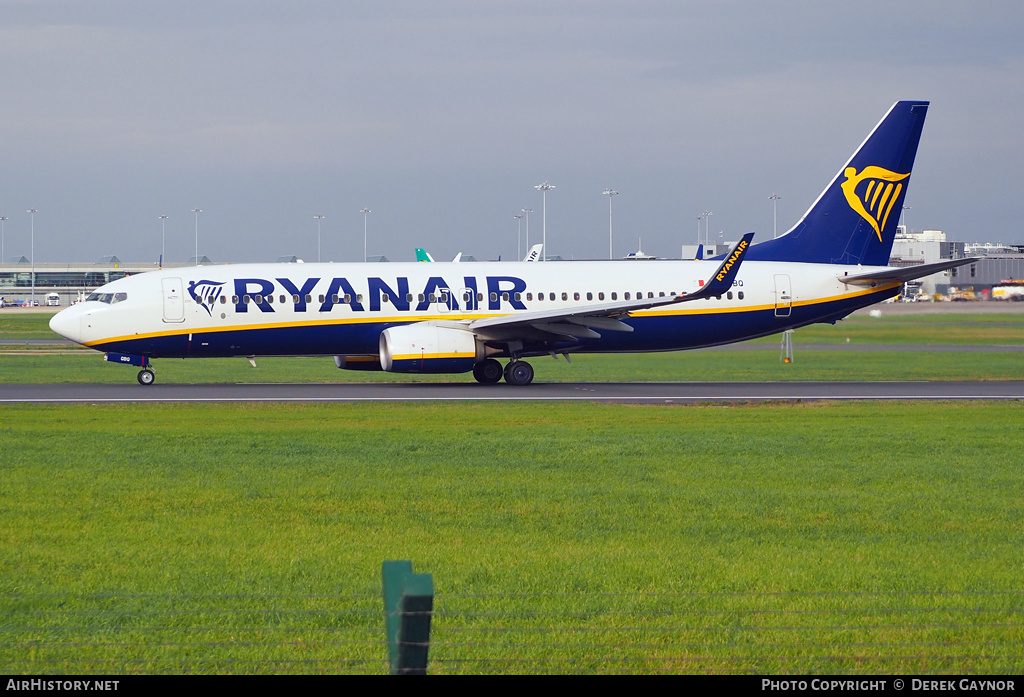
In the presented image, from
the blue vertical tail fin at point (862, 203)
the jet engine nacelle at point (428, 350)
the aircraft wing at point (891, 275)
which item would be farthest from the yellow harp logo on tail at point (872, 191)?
the jet engine nacelle at point (428, 350)

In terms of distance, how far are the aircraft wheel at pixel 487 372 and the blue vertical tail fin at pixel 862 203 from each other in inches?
357

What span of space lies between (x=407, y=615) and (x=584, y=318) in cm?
2779

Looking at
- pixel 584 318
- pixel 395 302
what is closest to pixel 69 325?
pixel 395 302

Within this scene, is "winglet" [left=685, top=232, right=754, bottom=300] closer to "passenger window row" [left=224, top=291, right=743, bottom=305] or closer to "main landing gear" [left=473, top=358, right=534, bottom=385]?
"passenger window row" [left=224, top=291, right=743, bottom=305]

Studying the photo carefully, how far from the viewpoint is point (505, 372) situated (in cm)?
3416

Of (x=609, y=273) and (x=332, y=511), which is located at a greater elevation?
(x=609, y=273)

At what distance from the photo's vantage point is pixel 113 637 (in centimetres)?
851

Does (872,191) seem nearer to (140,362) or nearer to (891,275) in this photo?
(891,275)

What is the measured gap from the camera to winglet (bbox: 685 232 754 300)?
31.5 metres

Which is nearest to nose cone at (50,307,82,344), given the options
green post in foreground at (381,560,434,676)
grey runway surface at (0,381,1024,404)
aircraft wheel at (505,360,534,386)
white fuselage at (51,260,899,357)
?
white fuselage at (51,260,899,357)

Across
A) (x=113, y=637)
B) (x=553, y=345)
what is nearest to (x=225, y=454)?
(x=113, y=637)

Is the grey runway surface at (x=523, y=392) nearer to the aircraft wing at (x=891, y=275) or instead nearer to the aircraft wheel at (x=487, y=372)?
the aircraft wheel at (x=487, y=372)
